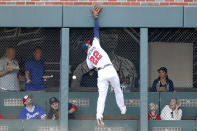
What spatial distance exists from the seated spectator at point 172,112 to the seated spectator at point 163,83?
47 centimetres

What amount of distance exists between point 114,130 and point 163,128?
0.96 m

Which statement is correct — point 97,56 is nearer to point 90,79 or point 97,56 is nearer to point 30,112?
point 90,79

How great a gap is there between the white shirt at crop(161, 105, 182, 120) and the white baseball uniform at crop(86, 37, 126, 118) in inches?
45.5

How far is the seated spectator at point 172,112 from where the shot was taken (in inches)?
434

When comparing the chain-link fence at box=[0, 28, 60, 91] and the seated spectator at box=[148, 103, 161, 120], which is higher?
the chain-link fence at box=[0, 28, 60, 91]

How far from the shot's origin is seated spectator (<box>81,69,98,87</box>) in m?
11.4

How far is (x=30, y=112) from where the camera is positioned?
11.0 m

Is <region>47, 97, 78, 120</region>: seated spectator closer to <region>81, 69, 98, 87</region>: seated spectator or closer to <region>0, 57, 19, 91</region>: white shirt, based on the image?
<region>81, 69, 98, 87</region>: seated spectator

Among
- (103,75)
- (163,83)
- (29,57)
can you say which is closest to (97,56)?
(103,75)

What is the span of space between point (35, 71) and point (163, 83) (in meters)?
2.67

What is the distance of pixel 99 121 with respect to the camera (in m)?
10.0

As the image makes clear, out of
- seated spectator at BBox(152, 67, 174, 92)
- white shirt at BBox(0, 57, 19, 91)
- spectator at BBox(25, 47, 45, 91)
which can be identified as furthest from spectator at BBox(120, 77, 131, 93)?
white shirt at BBox(0, 57, 19, 91)

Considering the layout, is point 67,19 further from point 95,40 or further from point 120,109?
point 120,109

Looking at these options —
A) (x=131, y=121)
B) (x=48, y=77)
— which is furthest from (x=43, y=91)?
(x=131, y=121)
